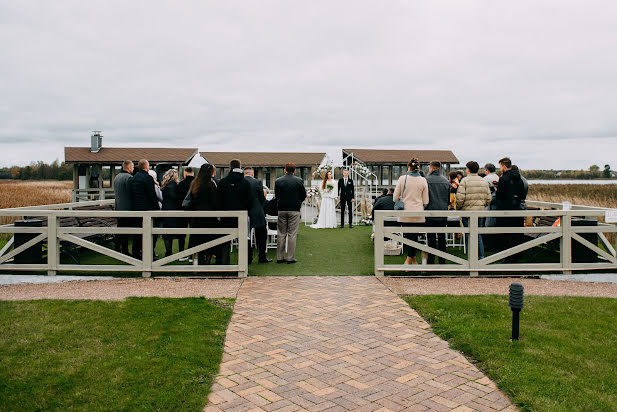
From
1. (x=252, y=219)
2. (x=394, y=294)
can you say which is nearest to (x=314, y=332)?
(x=394, y=294)

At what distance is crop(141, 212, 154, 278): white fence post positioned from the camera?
8.38 metres

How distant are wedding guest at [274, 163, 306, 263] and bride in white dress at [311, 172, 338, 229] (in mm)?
6144

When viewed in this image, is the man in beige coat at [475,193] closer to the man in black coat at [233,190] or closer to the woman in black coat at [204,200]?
the man in black coat at [233,190]

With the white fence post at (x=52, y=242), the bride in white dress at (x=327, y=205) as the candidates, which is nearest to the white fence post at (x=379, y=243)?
the white fence post at (x=52, y=242)

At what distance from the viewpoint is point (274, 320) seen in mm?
6191

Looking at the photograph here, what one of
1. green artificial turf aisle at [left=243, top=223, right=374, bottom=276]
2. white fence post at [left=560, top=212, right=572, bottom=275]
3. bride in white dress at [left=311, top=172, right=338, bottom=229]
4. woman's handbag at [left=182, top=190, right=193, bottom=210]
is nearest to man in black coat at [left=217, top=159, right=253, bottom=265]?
woman's handbag at [left=182, top=190, right=193, bottom=210]

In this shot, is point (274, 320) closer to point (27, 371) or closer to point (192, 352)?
point (192, 352)

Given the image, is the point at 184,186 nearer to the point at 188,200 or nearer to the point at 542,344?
the point at 188,200

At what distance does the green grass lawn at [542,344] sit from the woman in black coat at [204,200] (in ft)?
11.8

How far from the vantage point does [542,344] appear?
532 cm

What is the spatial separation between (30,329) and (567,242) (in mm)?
7772

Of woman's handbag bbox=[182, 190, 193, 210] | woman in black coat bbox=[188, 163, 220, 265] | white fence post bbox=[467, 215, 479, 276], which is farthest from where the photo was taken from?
woman's handbag bbox=[182, 190, 193, 210]

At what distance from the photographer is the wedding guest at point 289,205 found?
9.67 metres

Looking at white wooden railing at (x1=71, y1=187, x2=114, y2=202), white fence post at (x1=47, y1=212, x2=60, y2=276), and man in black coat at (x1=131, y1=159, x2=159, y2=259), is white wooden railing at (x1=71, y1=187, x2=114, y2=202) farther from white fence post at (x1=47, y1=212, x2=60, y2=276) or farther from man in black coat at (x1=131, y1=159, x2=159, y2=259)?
white fence post at (x1=47, y1=212, x2=60, y2=276)
